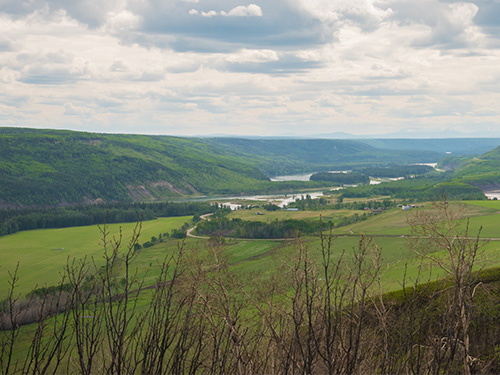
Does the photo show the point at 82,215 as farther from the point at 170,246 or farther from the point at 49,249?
the point at 170,246

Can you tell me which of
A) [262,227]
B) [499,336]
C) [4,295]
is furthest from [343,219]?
[499,336]

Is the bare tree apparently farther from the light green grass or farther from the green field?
the light green grass

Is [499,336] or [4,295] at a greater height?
[499,336]

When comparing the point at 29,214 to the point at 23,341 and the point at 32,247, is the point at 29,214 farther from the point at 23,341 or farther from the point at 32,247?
the point at 23,341

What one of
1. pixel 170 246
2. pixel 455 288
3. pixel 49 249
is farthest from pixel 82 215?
pixel 455 288

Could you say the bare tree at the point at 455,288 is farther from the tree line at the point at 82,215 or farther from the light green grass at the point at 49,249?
the tree line at the point at 82,215

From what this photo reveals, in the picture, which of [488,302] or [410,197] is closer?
[488,302]

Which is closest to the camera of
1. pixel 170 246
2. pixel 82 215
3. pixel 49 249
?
pixel 170 246

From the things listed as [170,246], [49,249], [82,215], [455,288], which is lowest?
[49,249]

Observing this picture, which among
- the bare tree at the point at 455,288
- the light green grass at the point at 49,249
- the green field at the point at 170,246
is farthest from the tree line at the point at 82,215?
the bare tree at the point at 455,288
